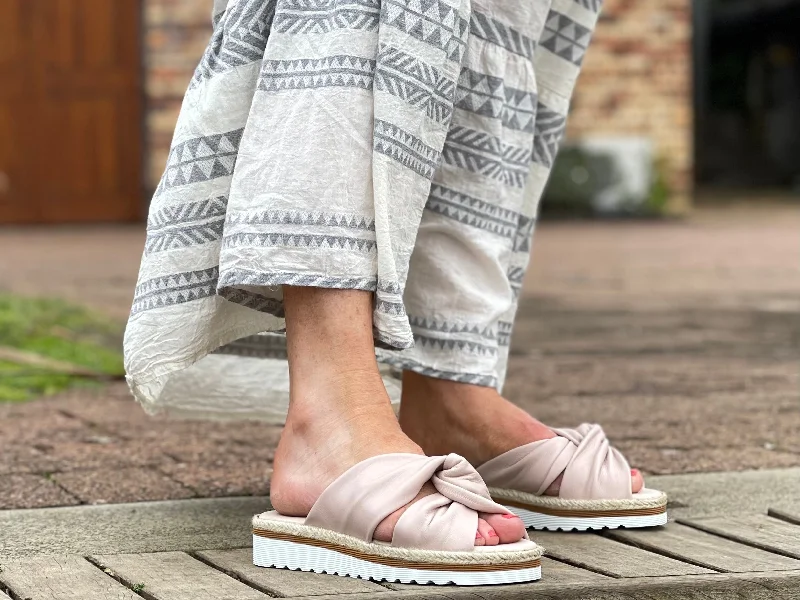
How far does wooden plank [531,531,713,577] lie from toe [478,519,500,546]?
0.11m

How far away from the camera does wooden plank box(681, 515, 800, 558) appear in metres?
1.32

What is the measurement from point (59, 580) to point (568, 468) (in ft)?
1.83

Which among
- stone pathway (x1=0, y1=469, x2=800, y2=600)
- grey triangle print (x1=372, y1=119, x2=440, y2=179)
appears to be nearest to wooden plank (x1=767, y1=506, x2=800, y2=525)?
stone pathway (x1=0, y1=469, x2=800, y2=600)

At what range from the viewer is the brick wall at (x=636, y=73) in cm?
960

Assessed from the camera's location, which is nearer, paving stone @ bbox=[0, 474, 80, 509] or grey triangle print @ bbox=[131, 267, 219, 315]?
grey triangle print @ bbox=[131, 267, 219, 315]

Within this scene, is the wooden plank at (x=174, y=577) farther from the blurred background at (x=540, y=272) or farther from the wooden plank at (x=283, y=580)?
the blurred background at (x=540, y=272)

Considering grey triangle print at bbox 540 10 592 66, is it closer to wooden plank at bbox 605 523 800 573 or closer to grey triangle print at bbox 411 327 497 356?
grey triangle print at bbox 411 327 497 356

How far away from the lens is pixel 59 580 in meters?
1.19

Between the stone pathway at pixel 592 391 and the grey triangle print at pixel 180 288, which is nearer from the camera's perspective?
Answer: the grey triangle print at pixel 180 288

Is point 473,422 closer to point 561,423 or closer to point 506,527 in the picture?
point 506,527

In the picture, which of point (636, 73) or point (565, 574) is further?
point (636, 73)

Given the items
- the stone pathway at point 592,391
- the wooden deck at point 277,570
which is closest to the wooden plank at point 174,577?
the wooden deck at point 277,570

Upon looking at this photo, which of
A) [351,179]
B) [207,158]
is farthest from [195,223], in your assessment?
[351,179]

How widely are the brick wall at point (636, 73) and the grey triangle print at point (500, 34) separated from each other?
819 cm
